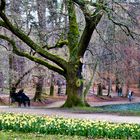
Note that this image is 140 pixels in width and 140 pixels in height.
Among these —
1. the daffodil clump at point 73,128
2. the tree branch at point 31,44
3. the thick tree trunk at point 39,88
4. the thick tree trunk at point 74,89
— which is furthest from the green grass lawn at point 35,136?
the thick tree trunk at point 39,88

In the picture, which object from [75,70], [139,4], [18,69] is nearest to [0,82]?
[18,69]

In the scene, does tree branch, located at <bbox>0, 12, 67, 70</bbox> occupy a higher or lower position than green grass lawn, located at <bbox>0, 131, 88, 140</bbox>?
higher

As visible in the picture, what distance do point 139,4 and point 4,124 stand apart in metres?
11.4

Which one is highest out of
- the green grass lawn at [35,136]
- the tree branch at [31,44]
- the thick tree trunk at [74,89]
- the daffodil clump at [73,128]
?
the tree branch at [31,44]

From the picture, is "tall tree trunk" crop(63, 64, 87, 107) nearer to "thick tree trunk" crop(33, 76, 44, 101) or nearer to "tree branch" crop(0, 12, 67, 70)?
"tree branch" crop(0, 12, 67, 70)

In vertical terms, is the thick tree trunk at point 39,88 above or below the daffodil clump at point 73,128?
above

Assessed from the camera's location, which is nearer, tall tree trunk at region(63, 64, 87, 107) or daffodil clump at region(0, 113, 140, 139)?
daffodil clump at region(0, 113, 140, 139)

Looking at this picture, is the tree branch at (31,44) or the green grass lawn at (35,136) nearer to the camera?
the green grass lawn at (35,136)

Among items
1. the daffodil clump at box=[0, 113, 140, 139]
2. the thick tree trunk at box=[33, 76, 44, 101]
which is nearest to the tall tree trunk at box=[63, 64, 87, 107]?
the daffodil clump at box=[0, 113, 140, 139]

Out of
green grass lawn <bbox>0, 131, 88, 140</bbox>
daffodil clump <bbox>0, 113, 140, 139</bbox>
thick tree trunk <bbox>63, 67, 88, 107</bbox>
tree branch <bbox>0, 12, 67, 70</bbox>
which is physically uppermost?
tree branch <bbox>0, 12, 67, 70</bbox>

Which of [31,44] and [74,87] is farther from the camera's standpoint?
[74,87]

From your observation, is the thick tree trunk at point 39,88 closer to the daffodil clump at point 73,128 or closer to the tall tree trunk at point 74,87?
the tall tree trunk at point 74,87

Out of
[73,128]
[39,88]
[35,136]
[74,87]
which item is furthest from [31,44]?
[39,88]

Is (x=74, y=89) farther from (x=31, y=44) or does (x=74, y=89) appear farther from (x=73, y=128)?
(x=73, y=128)
